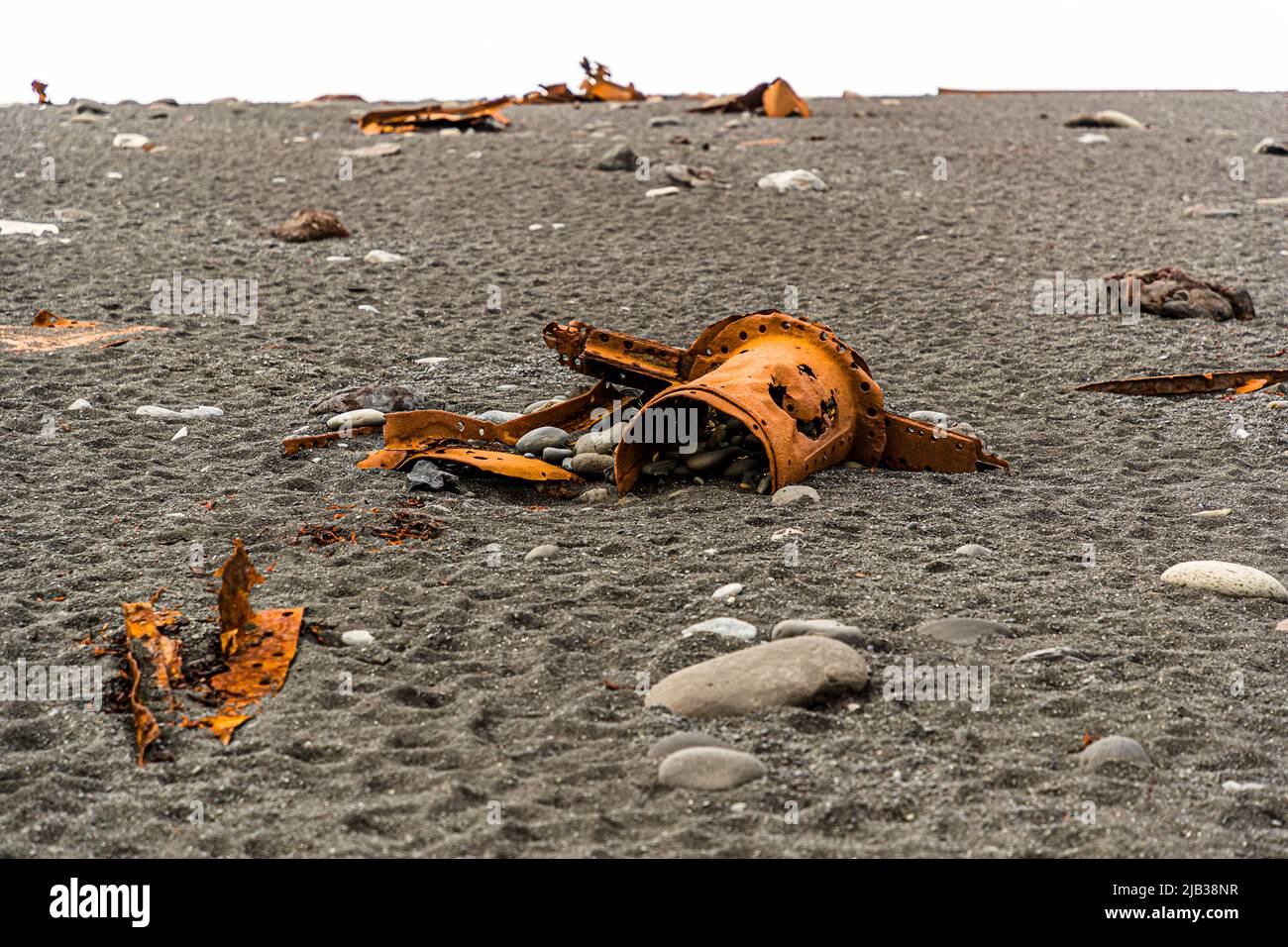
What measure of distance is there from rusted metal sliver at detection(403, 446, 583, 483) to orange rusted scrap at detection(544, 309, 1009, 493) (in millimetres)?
299

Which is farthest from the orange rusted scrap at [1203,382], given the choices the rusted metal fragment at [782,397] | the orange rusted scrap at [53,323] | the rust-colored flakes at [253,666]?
the orange rusted scrap at [53,323]

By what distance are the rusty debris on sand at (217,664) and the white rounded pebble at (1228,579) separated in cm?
271

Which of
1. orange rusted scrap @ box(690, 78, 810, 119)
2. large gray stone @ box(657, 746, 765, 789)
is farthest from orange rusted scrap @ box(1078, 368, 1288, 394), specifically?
orange rusted scrap @ box(690, 78, 810, 119)

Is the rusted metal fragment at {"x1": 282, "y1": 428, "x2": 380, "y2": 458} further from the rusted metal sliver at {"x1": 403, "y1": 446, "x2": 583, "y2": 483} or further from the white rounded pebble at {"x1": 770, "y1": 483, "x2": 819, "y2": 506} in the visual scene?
the white rounded pebble at {"x1": 770, "y1": 483, "x2": 819, "y2": 506}

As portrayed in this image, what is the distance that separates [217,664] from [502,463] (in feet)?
5.57

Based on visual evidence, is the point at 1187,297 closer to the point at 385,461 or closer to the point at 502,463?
the point at 502,463

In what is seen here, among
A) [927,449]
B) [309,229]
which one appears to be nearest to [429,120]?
[309,229]

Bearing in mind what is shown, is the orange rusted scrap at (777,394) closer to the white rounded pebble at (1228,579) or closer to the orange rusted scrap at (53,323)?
the white rounded pebble at (1228,579)

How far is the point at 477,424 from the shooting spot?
523cm

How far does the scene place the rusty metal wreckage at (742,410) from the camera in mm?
4570

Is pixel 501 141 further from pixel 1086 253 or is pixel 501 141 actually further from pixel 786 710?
pixel 786 710

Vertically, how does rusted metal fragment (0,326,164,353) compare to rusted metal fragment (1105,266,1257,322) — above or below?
below

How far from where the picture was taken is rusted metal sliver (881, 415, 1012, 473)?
4.95 metres

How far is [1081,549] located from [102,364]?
497cm
